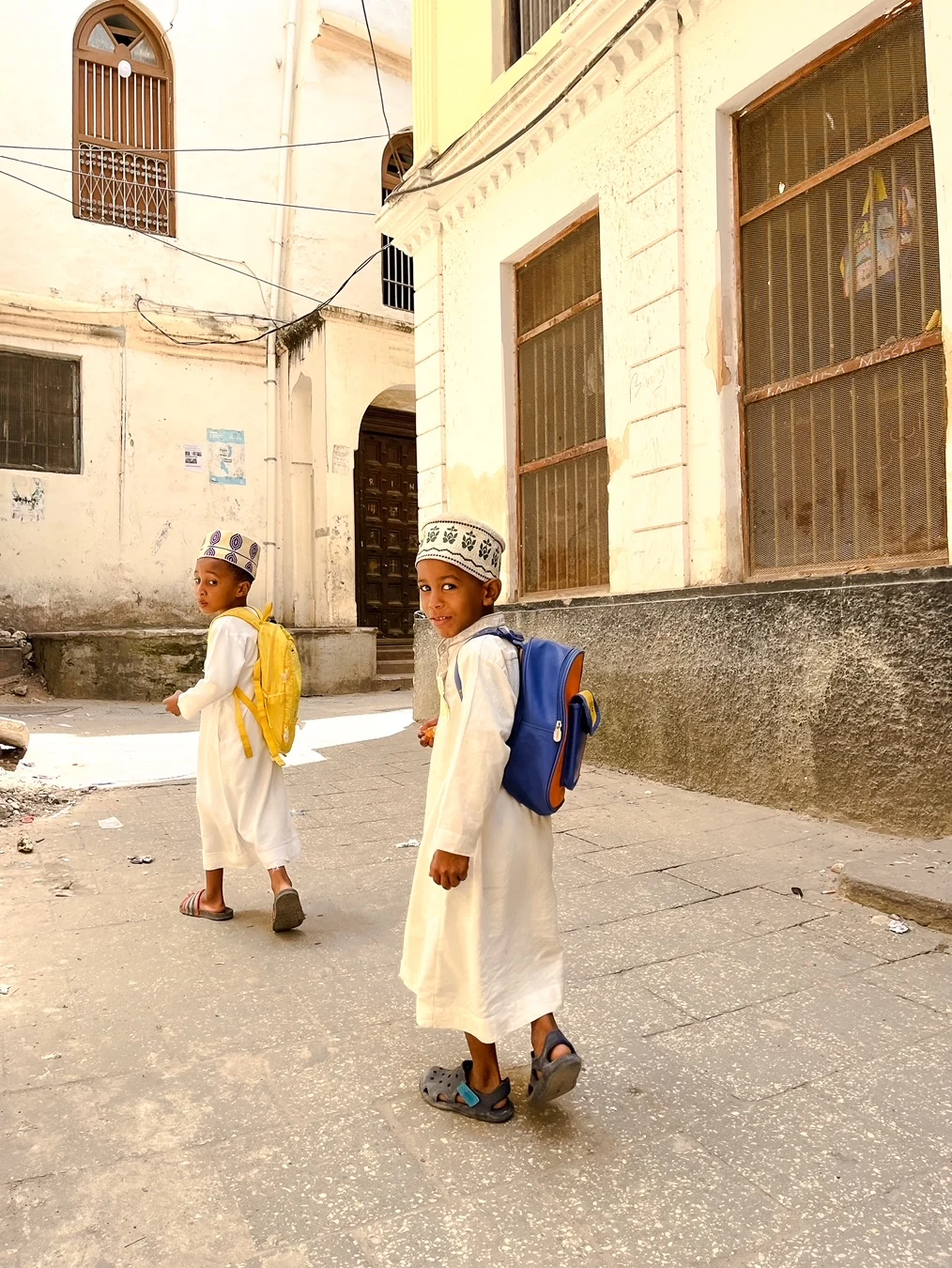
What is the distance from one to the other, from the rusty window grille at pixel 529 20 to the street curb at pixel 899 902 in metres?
6.51

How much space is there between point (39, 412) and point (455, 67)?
7.25 m

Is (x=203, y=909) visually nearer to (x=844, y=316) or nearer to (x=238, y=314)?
(x=844, y=316)

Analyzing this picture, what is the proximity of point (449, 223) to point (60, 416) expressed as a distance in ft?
22.1

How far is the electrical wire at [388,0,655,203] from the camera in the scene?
5.77 m

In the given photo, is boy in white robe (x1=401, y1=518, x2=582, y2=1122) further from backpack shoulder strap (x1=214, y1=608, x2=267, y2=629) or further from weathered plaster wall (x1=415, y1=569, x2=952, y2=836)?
weathered plaster wall (x1=415, y1=569, x2=952, y2=836)

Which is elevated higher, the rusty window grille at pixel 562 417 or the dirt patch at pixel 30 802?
the rusty window grille at pixel 562 417

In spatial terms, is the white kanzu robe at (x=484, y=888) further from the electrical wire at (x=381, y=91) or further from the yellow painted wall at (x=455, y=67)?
the electrical wire at (x=381, y=91)

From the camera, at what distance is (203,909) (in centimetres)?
335

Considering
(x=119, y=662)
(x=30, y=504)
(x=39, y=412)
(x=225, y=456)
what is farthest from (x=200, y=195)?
(x=119, y=662)

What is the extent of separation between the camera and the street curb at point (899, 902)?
2.99 meters

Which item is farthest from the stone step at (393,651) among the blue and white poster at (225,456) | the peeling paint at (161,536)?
the peeling paint at (161,536)

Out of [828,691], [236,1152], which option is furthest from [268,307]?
[236,1152]

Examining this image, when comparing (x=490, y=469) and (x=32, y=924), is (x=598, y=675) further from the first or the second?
(x=32, y=924)

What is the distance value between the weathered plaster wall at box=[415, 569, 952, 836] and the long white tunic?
2558 mm
